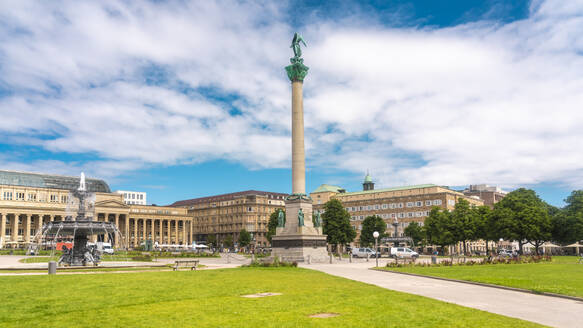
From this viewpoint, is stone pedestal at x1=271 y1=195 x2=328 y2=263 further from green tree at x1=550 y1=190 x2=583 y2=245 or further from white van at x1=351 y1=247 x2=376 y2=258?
green tree at x1=550 y1=190 x2=583 y2=245

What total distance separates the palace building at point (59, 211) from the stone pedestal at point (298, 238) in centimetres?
10003

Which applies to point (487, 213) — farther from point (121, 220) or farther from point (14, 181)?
point (14, 181)

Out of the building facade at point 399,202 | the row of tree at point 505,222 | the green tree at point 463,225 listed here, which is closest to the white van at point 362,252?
the row of tree at point 505,222

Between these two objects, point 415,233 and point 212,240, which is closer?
point 415,233

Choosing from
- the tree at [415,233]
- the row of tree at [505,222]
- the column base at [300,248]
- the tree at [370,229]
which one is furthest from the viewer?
the tree at [415,233]

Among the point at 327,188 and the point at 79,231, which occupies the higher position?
the point at 327,188

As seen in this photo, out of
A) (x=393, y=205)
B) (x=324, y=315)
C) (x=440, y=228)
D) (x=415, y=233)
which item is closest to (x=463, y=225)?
(x=440, y=228)

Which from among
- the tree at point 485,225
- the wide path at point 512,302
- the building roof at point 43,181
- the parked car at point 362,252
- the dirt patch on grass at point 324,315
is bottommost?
the parked car at point 362,252

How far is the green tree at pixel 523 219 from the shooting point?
89.1 metres

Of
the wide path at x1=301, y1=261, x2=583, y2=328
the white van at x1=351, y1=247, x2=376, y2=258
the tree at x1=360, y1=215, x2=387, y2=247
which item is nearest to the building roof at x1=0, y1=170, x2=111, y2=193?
the tree at x1=360, y1=215, x2=387, y2=247

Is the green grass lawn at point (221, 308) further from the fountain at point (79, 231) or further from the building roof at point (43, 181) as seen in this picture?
the building roof at point (43, 181)

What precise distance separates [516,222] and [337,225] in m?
35.8

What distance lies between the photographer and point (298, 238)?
178 feet

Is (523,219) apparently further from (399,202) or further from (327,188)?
(327,188)
